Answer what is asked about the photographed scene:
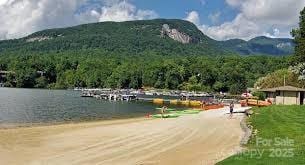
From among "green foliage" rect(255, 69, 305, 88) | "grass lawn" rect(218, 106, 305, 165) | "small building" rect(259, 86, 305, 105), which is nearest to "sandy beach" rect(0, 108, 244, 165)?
"grass lawn" rect(218, 106, 305, 165)

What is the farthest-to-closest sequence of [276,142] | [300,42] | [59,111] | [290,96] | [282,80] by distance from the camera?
[282,80], [59,111], [300,42], [290,96], [276,142]

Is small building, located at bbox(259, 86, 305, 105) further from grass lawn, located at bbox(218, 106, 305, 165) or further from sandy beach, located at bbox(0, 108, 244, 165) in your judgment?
sandy beach, located at bbox(0, 108, 244, 165)

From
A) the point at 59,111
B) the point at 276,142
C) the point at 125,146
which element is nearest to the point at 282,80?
the point at 59,111

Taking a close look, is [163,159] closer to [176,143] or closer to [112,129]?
[176,143]

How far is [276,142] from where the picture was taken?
28.8 m

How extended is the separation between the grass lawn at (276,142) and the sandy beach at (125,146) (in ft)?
5.30

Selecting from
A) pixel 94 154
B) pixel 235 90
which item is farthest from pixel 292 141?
pixel 235 90

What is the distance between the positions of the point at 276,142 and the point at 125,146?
10.4 metres

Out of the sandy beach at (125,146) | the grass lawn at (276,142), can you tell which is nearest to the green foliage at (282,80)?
the grass lawn at (276,142)

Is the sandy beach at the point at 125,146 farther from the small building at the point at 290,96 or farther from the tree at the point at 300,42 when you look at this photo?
the tree at the point at 300,42

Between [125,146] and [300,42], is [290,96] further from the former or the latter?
[125,146]

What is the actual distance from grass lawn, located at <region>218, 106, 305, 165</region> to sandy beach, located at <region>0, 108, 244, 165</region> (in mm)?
1614

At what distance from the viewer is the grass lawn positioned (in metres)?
22.8

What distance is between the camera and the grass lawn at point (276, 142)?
22.8 meters
